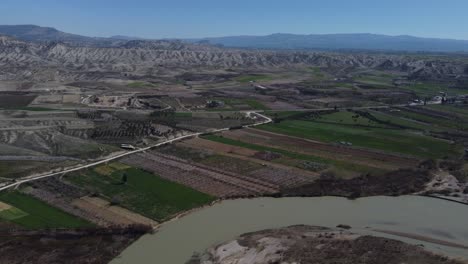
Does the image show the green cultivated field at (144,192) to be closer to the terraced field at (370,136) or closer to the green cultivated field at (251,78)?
the terraced field at (370,136)

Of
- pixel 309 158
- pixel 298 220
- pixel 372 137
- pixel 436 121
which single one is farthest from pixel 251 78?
pixel 298 220

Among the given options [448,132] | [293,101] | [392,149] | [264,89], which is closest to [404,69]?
[264,89]

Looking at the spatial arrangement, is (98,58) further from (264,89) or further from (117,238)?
(117,238)

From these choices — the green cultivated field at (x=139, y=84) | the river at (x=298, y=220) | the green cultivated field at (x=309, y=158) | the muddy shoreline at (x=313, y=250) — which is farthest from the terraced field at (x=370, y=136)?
the green cultivated field at (x=139, y=84)

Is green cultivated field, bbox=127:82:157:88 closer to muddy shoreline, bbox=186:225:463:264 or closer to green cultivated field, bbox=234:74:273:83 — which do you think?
green cultivated field, bbox=234:74:273:83

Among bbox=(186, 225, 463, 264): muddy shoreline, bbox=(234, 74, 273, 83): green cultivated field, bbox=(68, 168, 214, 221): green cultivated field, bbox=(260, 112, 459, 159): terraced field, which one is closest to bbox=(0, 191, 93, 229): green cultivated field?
bbox=(68, 168, 214, 221): green cultivated field
